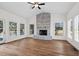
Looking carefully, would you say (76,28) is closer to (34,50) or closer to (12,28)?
(34,50)

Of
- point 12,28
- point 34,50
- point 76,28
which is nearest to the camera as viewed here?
point 34,50

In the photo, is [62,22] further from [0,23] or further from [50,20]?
[0,23]

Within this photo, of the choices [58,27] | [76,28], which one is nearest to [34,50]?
[76,28]

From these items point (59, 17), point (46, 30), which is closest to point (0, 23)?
point (46, 30)

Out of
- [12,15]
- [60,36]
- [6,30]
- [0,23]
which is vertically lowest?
[60,36]

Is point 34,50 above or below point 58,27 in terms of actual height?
below

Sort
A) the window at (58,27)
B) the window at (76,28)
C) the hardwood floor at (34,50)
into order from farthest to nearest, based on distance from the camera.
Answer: the window at (58,27) < the window at (76,28) < the hardwood floor at (34,50)

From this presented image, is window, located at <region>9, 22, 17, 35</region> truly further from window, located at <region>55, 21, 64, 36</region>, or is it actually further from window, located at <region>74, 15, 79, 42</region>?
window, located at <region>74, 15, 79, 42</region>

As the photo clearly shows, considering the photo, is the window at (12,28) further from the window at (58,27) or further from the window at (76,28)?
the window at (76,28)

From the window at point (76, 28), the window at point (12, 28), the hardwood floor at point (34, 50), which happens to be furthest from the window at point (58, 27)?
the window at point (12, 28)

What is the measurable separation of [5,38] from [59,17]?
4.12 meters

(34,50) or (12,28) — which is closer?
(34,50)

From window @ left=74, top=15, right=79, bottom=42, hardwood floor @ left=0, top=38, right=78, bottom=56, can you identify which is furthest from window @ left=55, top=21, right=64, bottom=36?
window @ left=74, top=15, right=79, bottom=42

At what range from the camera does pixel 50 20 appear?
8539 mm
